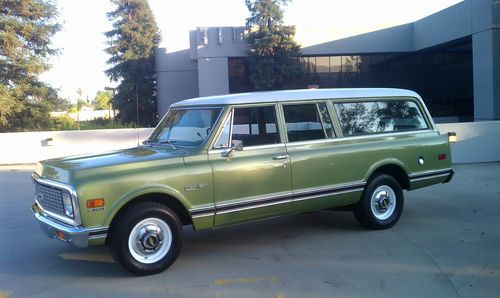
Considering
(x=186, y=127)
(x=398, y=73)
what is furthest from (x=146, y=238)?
(x=398, y=73)

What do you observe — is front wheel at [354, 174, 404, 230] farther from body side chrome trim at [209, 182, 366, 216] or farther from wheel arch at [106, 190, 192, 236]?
wheel arch at [106, 190, 192, 236]

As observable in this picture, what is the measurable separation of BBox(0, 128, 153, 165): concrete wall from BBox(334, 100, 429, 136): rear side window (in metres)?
10.4

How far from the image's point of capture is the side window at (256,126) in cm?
591

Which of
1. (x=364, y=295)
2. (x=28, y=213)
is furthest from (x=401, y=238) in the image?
(x=28, y=213)

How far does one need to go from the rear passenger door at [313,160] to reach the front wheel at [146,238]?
5.25 ft

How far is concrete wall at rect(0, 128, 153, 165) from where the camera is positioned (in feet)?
53.2

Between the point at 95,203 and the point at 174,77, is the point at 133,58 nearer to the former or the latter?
the point at 174,77

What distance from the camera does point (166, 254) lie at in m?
5.29

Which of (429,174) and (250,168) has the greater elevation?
(250,168)

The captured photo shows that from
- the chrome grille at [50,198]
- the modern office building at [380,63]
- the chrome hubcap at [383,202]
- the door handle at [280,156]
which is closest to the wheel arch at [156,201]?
the chrome grille at [50,198]

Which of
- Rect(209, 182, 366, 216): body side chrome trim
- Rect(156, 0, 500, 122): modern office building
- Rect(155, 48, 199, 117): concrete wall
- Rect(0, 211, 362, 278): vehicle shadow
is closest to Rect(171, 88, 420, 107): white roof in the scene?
Rect(209, 182, 366, 216): body side chrome trim

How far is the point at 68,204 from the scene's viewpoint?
16.1ft

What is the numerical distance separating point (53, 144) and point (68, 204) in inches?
484

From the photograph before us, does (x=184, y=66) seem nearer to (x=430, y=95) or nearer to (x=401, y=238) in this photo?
(x=430, y=95)
